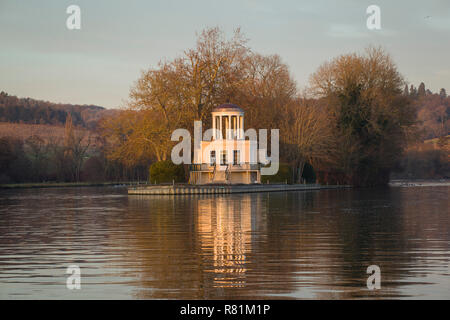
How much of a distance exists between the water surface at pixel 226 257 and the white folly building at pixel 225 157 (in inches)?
1370

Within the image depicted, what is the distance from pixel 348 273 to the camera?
41.9ft

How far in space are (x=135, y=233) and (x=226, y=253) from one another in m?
5.88

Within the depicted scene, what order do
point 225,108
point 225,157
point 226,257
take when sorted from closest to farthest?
1. point 226,257
2. point 225,108
3. point 225,157

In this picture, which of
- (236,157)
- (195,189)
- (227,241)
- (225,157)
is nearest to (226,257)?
(227,241)

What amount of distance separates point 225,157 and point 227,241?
4403cm

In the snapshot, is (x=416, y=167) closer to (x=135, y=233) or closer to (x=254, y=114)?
(x=254, y=114)

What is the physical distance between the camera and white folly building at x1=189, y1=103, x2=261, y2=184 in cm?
6194

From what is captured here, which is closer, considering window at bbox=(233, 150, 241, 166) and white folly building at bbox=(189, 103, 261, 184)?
white folly building at bbox=(189, 103, 261, 184)

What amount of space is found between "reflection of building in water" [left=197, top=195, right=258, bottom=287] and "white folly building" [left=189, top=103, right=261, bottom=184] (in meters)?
30.8

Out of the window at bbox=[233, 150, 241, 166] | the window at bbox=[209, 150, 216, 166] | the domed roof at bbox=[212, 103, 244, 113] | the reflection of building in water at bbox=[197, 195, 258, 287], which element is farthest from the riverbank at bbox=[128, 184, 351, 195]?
the reflection of building in water at bbox=[197, 195, 258, 287]

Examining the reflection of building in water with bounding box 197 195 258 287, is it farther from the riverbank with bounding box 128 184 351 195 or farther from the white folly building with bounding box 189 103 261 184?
the white folly building with bounding box 189 103 261 184

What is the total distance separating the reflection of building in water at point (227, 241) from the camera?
12682 mm

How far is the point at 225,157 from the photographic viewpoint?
62.4 metres

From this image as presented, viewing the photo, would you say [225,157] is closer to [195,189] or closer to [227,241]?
[195,189]
